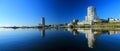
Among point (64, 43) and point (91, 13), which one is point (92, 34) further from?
point (91, 13)

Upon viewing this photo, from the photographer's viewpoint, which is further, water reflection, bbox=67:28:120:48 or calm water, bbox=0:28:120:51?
water reflection, bbox=67:28:120:48

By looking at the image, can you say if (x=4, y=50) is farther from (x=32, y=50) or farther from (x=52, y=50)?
(x=52, y=50)

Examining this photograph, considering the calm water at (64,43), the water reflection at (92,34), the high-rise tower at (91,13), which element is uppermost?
the high-rise tower at (91,13)

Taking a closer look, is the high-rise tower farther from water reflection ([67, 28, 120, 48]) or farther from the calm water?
the calm water

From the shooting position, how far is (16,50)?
25.8ft

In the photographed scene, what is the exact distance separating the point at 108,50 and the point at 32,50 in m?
2.68

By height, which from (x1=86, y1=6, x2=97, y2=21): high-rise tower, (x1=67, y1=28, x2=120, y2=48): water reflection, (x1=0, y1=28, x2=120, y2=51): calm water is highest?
(x1=86, y1=6, x2=97, y2=21): high-rise tower

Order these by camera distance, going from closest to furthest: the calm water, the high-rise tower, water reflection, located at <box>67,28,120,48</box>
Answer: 1. the calm water
2. water reflection, located at <box>67,28,120,48</box>
3. the high-rise tower

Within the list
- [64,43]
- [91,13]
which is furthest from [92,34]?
[91,13]

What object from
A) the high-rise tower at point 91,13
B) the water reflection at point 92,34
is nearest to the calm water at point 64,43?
the water reflection at point 92,34

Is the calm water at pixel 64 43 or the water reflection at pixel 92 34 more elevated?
the water reflection at pixel 92 34

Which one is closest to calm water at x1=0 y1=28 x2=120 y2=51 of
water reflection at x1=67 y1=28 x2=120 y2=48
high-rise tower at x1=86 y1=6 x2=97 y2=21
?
water reflection at x1=67 y1=28 x2=120 y2=48

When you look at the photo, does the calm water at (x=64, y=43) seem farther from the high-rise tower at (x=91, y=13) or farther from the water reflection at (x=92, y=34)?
the high-rise tower at (x=91, y=13)

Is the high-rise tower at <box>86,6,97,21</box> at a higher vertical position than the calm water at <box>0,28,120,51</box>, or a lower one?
higher
